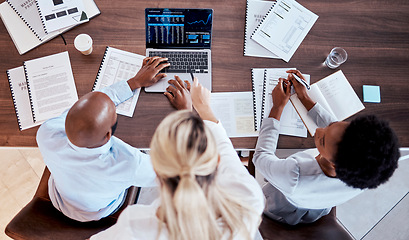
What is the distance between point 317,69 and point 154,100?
826mm

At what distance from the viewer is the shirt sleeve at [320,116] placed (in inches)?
53.6

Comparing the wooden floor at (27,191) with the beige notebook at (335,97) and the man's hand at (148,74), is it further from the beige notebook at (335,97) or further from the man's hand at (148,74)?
the man's hand at (148,74)

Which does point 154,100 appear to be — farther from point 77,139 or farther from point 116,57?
point 77,139

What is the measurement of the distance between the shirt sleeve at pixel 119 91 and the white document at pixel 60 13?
40 cm

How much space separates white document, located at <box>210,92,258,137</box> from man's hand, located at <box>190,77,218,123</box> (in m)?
0.05

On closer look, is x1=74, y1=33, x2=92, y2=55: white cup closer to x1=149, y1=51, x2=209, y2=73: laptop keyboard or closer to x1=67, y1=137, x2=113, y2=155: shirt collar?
x1=149, y1=51, x2=209, y2=73: laptop keyboard

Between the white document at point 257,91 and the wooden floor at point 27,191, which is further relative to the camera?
the wooden floor at point 27,191

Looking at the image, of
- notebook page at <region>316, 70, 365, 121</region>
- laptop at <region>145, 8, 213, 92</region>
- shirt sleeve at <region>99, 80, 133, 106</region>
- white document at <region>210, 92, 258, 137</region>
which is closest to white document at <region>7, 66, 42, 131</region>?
shirt sleeve at <region>99, 80, 133, 106</region>

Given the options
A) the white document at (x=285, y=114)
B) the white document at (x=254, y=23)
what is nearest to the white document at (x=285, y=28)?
the white document at (x=254, y=23)

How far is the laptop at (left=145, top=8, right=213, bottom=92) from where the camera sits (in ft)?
4.73

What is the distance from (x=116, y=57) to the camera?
1.45 meters

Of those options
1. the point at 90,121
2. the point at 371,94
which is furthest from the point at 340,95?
the point at 90,121

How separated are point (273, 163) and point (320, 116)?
1.10 ft

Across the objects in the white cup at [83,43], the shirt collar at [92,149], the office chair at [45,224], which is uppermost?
the white cup at [83,43]
